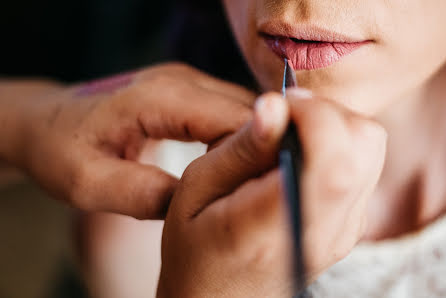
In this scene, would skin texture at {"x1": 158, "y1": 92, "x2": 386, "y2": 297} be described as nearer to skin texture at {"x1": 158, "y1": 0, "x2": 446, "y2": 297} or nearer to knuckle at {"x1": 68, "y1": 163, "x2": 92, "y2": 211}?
skin texture at {"x1": 158, "y1": 0, "x2": 446, "y2": 297}

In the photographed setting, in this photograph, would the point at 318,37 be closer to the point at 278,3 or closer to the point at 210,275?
the point at 278,3

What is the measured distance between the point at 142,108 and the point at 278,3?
0.14m

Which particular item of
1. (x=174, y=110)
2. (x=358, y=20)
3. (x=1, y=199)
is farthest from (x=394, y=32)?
(x=1, y=199)

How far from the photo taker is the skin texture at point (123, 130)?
0.34 meters

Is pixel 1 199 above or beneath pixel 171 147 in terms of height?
beneath

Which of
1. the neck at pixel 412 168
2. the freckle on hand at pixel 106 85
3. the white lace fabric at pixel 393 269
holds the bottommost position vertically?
the white lace fabric at pixel 393 269

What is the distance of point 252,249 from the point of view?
0.77ft

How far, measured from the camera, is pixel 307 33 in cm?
35

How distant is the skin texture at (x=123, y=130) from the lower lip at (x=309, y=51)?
0.06 metres

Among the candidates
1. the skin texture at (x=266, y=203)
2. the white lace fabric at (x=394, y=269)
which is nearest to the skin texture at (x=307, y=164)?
the skin texture at (x=266, y=203)

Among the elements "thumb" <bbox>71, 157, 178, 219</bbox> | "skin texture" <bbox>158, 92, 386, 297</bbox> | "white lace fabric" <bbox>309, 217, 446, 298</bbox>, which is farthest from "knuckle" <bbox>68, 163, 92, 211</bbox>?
"white lace fabric" <bbox>309, 217, 446, 298</bbox>

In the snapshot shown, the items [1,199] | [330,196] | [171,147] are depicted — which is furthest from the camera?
[1,199]

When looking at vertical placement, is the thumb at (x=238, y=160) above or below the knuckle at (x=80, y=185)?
above

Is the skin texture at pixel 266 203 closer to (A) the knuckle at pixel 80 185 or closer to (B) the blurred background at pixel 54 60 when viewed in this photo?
(A) the knuckle at pixel 80 185
